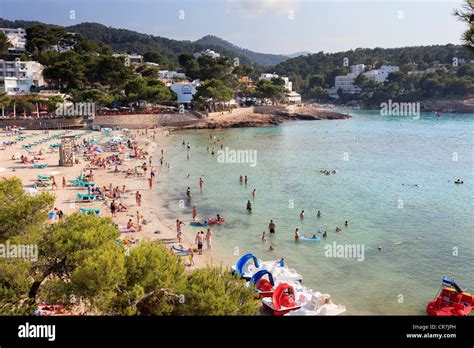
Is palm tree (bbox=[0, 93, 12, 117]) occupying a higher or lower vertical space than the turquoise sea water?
higher

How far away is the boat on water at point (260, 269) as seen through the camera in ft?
47.1

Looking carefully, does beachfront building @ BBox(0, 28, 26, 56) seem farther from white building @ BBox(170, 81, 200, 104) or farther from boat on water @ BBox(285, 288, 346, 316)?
boat on water @ BBox(285, 288, 346, 316)

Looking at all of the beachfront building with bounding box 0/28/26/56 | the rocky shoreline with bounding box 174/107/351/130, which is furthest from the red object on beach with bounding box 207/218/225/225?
the beachfront building with bounding box 0/28/26/56

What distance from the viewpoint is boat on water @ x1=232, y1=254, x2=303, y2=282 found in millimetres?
14367

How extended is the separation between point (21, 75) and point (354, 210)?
6988 cm

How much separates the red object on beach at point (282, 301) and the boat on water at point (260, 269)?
1.44 m

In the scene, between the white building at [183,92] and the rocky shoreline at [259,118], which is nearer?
the rocky shoreline at [259,118]

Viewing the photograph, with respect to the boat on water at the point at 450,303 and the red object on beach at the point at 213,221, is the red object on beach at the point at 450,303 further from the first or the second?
the red object on beach at the point at 213,221

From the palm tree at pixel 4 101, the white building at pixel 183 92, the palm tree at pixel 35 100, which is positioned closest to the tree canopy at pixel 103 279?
the palm tree at pixel 4 101

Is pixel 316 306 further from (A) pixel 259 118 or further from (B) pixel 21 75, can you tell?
(B) pixel 21 75

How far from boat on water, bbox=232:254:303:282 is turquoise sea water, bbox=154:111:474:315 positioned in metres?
0.74

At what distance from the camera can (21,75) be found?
244 ft
